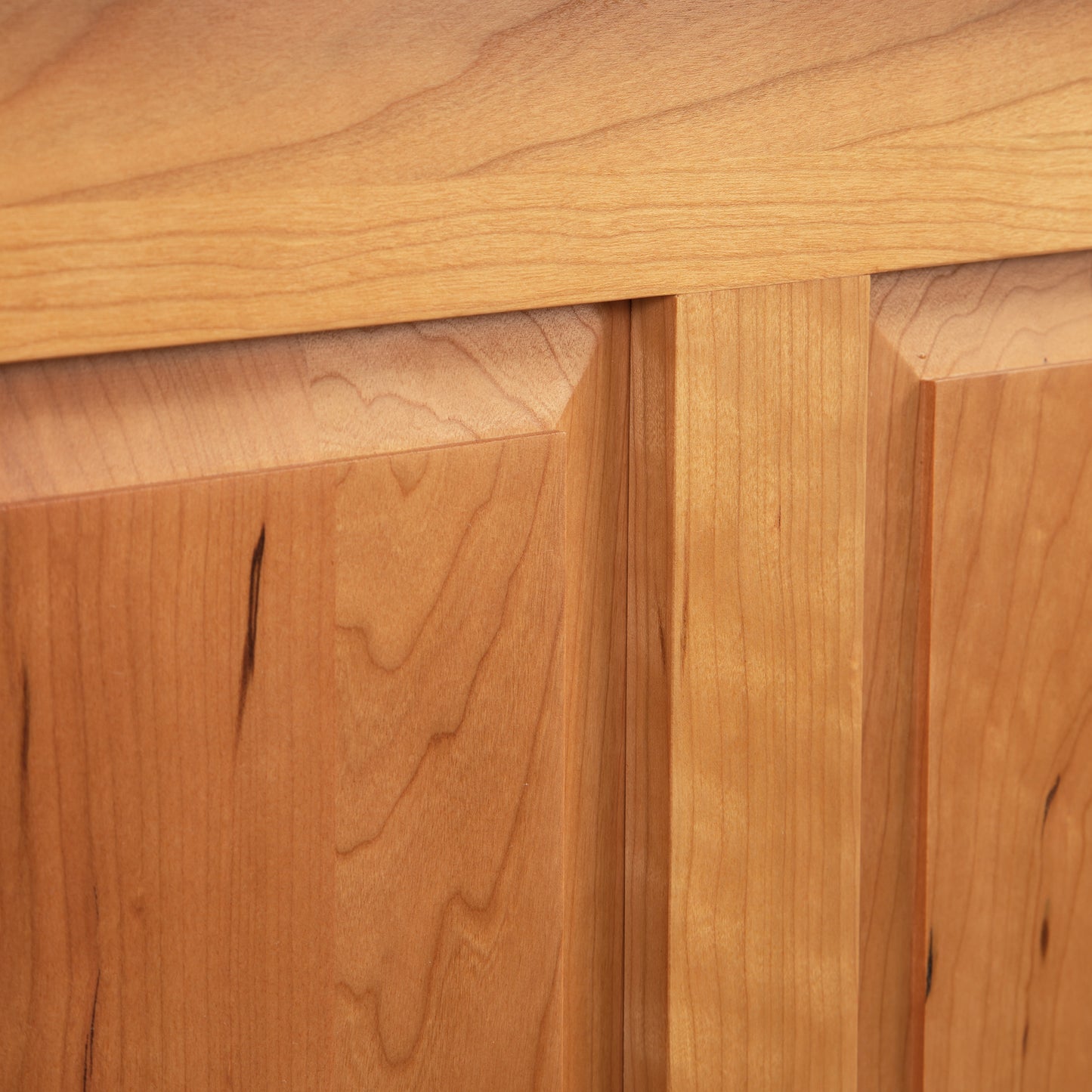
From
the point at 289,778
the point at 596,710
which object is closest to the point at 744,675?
the point at 596,710

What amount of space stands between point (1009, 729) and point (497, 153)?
0.29 metres

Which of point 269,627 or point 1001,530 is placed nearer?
point 269,627

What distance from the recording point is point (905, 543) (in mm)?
521

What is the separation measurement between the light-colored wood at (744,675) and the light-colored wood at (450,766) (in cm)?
4

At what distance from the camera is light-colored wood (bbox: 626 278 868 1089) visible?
1.52 feet

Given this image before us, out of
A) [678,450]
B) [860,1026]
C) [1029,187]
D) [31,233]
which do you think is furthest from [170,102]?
[860,1026]

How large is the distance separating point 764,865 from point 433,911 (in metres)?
0.12

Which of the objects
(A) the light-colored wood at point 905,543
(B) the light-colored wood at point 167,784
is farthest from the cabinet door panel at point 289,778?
(A) the light-colored wood at point 905,543

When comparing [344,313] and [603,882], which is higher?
[344,313]

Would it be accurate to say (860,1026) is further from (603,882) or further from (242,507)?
(242,507)

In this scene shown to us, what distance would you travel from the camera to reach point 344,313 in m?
0.39

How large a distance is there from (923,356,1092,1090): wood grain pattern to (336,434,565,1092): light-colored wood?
6.1 inches

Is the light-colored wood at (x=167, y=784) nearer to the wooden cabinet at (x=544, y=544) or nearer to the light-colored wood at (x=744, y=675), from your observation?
the wooden cabinet at (x=544, y=544)

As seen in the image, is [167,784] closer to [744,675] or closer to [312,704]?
[312,704]
